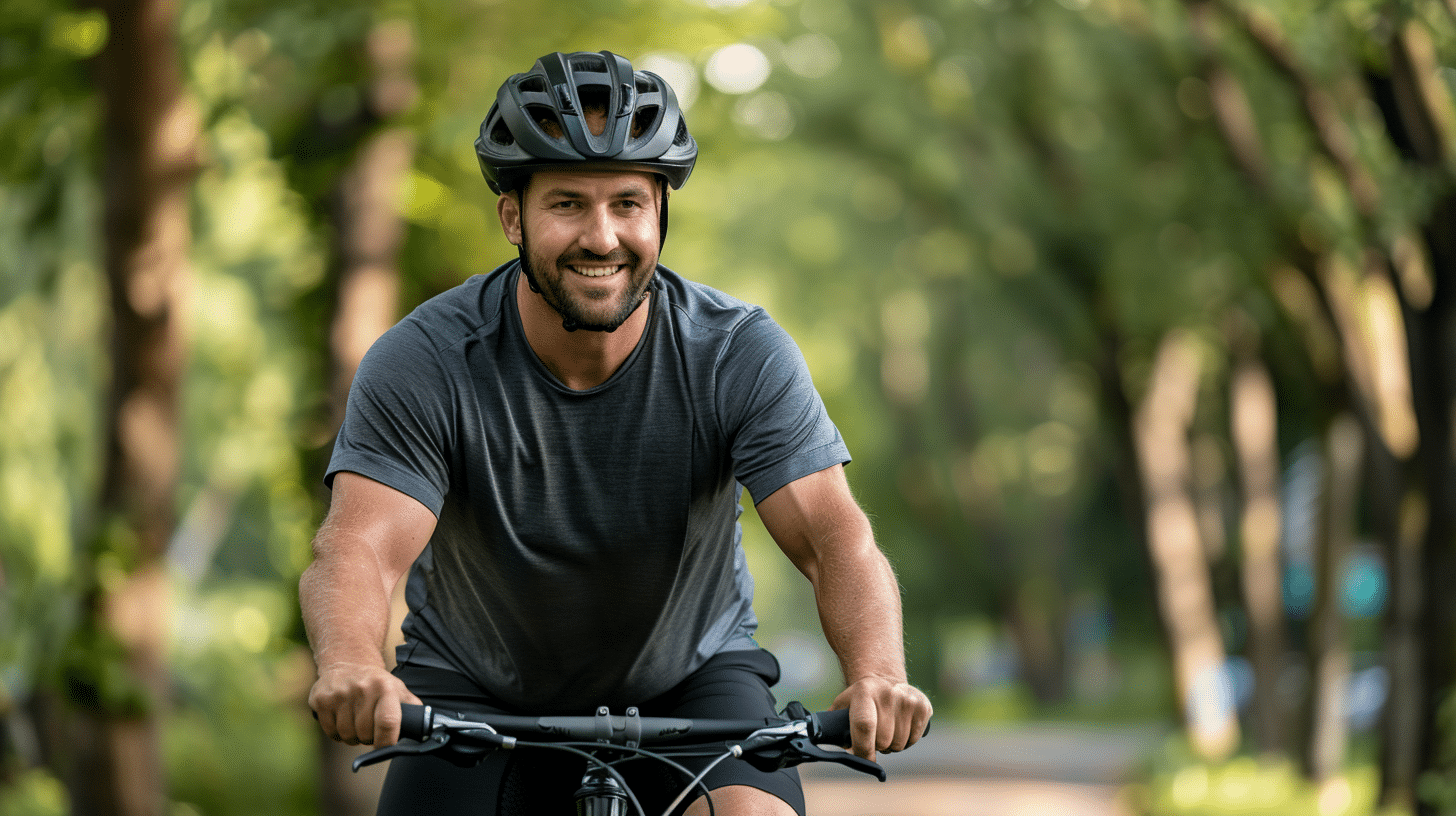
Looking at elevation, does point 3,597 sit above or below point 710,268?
below

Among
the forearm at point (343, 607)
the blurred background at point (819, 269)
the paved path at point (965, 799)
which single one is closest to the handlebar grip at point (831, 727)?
the forearm at point (343, 607)

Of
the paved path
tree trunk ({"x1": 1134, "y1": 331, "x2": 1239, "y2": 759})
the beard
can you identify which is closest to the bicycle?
the beard

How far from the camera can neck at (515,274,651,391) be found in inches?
132

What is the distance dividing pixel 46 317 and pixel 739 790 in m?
15.4

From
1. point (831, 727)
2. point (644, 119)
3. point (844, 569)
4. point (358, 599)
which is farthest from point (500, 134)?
point (831, 727)

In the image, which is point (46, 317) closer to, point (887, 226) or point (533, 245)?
point (887, 226)

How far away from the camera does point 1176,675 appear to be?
17109mm

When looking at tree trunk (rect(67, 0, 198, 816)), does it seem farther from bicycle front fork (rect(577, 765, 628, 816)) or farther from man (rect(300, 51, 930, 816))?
bicycle front fork (rect(577, 765, 628, 816))

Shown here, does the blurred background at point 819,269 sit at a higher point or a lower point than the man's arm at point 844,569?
higher

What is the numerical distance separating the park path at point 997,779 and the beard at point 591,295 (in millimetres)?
14147

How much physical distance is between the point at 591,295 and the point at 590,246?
10 cm

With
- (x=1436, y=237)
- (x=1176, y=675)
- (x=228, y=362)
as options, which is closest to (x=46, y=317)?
(x=228, y=362)

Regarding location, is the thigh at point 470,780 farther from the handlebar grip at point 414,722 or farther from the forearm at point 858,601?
the forearm at point 858,601

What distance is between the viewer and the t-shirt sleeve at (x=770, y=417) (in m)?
3.27
